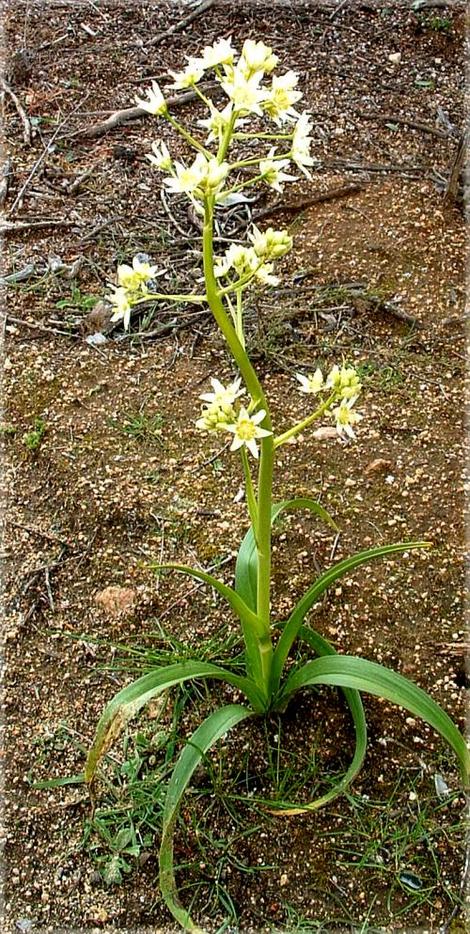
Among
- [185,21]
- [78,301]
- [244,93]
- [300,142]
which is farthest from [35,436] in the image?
[185,21]

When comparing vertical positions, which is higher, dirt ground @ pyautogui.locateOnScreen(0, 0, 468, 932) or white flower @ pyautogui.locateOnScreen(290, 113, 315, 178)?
white flower @ pyautogui.locateOnScreen(290, 113, 315, 178)

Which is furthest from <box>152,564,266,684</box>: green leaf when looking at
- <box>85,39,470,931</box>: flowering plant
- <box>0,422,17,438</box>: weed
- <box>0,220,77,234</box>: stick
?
<box>0,220,77,234</box>: stick

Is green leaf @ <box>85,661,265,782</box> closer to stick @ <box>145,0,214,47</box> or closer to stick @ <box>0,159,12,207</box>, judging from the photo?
stick @ <box>0,159,12,207</box>

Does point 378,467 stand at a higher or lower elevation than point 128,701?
lower

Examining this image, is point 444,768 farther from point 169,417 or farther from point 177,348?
point 177,348

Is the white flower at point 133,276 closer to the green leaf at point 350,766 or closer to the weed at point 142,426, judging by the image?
the green leaf at point 350,766

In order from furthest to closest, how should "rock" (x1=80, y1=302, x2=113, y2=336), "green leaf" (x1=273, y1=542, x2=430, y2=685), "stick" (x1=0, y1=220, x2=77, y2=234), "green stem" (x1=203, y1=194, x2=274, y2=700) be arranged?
"stick" (x1=0, y1=220, x2=77, y2=234) < "rock" (x1=80, y1=302, x2=113, y2=336) < "green leaf" (x1=273, y1=542, x2=430, y2=685) < "green stem" (x1=203, y1=194, x2=274, y2=700)

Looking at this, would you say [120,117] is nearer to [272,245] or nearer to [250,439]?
[272,245]
